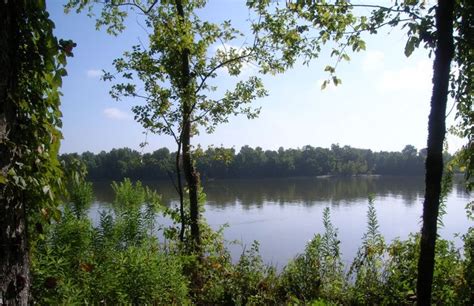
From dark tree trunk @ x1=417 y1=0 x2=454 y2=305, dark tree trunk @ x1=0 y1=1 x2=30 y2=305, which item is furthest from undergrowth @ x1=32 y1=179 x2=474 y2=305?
dark tree trunk @ x1=0 y1=1 x2=30 y2=305

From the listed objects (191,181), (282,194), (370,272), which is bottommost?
(282,194)

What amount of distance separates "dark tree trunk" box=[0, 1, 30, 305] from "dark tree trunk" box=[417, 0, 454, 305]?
2157mm

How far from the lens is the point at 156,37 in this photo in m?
6.31

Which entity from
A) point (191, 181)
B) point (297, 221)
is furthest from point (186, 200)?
point (297, 221)

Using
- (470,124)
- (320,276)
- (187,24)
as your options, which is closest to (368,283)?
(320,276)

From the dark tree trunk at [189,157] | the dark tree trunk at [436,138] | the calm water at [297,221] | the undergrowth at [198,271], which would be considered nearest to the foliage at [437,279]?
the undergrowth at [198,271]

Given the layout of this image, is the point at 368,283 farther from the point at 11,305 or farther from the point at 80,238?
the point at 11,305

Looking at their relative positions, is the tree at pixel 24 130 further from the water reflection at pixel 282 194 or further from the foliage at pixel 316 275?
the water reflection at pixel 282 194

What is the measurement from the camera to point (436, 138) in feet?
6.57

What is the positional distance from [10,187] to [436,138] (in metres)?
2.22

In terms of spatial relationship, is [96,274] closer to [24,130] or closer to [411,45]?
[24,130]

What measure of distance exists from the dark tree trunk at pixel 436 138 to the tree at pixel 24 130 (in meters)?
1.99

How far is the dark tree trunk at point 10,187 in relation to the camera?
1.94m

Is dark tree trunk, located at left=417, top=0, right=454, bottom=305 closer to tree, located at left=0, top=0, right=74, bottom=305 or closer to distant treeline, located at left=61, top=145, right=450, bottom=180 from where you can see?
tree, located at left=0, top=0, right=74, bottom=305
